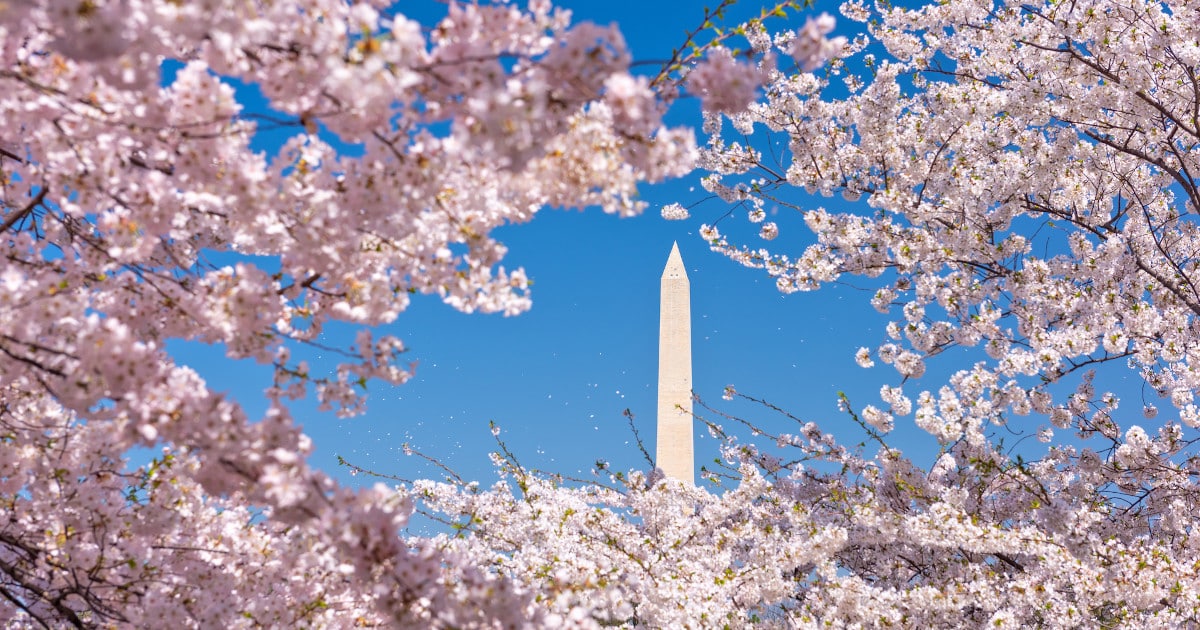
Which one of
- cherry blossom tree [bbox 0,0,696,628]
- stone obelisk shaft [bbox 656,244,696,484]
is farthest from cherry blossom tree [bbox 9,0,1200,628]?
stone obelisk shaft [bbox 656,244,696,484]

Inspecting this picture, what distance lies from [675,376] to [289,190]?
34.5 feet

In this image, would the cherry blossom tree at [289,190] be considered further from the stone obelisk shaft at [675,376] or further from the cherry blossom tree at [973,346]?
the stone obelisk shaft at [675,376]

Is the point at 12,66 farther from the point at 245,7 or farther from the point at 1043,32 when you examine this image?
the point at 1043,32

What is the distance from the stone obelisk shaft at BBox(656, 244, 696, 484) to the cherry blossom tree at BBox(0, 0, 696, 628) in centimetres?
958

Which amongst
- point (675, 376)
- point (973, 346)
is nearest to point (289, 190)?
point (973, 346)

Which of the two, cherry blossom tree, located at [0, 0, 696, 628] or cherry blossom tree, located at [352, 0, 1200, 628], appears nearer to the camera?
cherry blossom tree, located at [0, 0, 696, 628]

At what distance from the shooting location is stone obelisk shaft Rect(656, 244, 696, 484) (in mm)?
12344

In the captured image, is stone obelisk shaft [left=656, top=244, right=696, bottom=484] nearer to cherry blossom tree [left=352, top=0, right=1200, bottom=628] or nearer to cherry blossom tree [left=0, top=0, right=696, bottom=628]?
cherry blossom tree [left=352, top=0, right=1200, bottom=628]

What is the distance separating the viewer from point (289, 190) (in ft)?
8.43

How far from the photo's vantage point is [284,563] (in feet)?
14.0

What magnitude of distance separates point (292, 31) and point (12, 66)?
928mm

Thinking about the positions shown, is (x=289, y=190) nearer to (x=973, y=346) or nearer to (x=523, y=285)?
(x=523, y=285)

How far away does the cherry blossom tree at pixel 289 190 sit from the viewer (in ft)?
6.39

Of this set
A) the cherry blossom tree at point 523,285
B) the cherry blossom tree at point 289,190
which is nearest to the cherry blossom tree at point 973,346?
the cherry blossom tree at point 523,285
